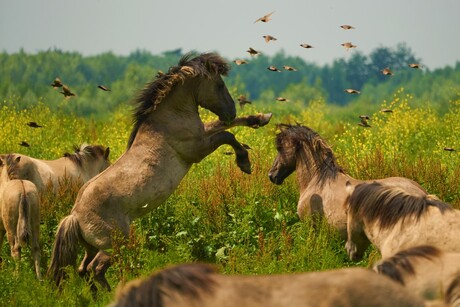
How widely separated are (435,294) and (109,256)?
596 centimetres

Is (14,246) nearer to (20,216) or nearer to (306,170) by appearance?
(20,216)

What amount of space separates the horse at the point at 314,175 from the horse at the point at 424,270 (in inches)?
188

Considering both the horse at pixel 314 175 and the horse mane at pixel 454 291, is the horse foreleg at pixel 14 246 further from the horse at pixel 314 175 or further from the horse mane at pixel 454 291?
the horse mane at pixel 454 291

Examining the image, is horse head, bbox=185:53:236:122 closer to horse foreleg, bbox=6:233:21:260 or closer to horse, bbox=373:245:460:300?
horse foreleg, bbox=6:233:21:260

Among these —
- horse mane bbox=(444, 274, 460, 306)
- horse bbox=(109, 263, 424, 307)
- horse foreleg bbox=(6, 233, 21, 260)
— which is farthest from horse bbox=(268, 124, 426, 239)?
horse bbox=(109, 263, 424, 307)

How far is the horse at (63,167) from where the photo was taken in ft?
49.6

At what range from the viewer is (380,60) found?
13362cm

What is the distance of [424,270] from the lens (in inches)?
230

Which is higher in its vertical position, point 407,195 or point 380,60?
point 407,195

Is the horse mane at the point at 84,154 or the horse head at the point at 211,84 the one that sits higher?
the horse head at the point at 211,84

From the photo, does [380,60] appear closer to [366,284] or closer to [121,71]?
[121,71]

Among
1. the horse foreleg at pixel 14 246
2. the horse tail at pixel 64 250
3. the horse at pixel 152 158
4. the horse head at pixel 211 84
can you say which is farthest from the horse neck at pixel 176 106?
the horse foreleg at pixel 14 246

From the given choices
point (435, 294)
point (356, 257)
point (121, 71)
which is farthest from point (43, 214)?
point (121, 71)

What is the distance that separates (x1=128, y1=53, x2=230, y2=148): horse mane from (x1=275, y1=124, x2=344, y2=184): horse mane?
115 centimetres
